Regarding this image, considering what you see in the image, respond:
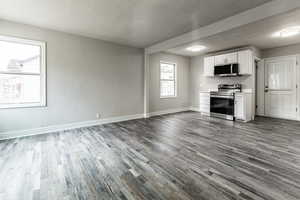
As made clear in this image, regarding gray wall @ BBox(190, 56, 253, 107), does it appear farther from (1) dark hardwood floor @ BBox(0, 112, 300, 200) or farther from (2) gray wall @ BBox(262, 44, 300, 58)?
(1) dark hardwood floor @ BBox(0, 112, 300, 200)

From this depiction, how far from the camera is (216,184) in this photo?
1776 mm

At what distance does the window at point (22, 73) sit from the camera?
342 centimetres

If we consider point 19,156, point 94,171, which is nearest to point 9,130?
point 19,156

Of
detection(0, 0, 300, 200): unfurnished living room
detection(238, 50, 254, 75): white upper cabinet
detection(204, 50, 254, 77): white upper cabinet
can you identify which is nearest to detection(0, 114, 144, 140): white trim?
detection(0, 0, 300, 200): unfurnished living room

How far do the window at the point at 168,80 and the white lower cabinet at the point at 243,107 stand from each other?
270cm

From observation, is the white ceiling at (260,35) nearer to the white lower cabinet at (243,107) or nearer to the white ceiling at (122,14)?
the white ceiling at (122,14)

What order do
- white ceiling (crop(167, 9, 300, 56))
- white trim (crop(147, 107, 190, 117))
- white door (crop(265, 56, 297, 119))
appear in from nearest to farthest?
white ceiling (crop(167, 9, 300, 56)) → white door (crop(265, 56, 297, 119)) → white trim (crop(147, 107, 190, 117))

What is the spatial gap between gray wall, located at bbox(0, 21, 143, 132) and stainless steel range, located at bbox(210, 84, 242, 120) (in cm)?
306

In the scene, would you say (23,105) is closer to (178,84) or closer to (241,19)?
(241,19)

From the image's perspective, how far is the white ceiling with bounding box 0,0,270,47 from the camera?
8.74 ft

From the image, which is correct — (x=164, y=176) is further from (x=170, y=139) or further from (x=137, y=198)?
(x=170, y=139)

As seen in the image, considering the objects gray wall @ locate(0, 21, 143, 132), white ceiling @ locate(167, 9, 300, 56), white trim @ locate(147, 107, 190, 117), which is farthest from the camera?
white trim @ locate(147, 107, 190, 117)

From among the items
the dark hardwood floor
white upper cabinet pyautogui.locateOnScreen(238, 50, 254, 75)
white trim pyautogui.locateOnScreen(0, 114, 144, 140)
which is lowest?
the dark hardwood floor

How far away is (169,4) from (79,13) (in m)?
1.85
